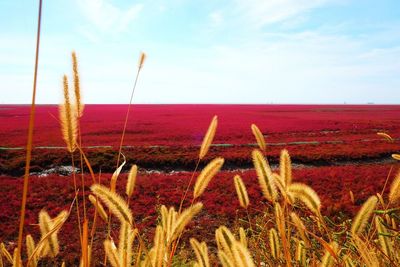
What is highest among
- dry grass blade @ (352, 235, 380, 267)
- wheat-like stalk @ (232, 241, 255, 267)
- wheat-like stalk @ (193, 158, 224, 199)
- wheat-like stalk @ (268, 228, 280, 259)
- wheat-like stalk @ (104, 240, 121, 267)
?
wheat-like stalk @ (193, 158, 224, 199)

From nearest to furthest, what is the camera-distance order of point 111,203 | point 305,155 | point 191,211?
point 111,203
point 191,211
point 305,155

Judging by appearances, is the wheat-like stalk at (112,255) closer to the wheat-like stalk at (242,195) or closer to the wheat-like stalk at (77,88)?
the wheat-like stalk at (77,88)

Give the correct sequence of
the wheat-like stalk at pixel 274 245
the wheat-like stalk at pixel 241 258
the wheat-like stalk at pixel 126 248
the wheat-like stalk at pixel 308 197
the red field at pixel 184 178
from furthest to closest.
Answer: the red field at pixel 184 178 < the wheat-like stalk at pixel 274 245 < the wheat-like stalk at pixel 308 197 < the wheat-like stalk at pixel 126 248 < the wheat-like stalk at pixel 241 258

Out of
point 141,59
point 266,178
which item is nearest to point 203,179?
point 266,178

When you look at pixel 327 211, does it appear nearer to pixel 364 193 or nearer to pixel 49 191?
pixel 364 193

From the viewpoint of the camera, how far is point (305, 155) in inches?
635

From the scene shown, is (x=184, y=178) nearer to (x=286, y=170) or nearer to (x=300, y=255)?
(x=300, y=255)

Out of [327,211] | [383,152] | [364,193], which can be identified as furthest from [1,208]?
[383,152]

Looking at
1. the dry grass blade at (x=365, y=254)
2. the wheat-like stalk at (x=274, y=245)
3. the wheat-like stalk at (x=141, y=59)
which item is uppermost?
the wheat-like stalk at (x=141, y=59)

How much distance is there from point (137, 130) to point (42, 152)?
13058 millimetres

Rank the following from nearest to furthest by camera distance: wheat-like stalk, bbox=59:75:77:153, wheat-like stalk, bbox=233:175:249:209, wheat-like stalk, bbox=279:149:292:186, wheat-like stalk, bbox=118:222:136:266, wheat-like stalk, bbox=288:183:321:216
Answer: wheat-like stalk, bbox=118:222:136:266
wheat-like stalk, bbox=59:75:77:153
wheat-like stalk, bbox=288:183:321:216
wheat-like stalk, bbox=279:149:292:186
wheat-like stalk, bbox=233:175:249:209

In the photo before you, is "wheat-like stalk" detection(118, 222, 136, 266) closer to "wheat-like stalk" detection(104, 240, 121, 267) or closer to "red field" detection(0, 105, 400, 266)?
"wheat-like stalk" detection(104, 240, 121, 267)

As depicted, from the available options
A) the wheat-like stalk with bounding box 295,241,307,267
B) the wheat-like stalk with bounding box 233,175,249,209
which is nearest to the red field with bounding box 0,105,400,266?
the wheat-like stalk with bounding box 233,175,249,209

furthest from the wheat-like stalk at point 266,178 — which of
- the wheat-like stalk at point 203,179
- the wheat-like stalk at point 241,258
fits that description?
the wheat-like stalk at point 241,258
